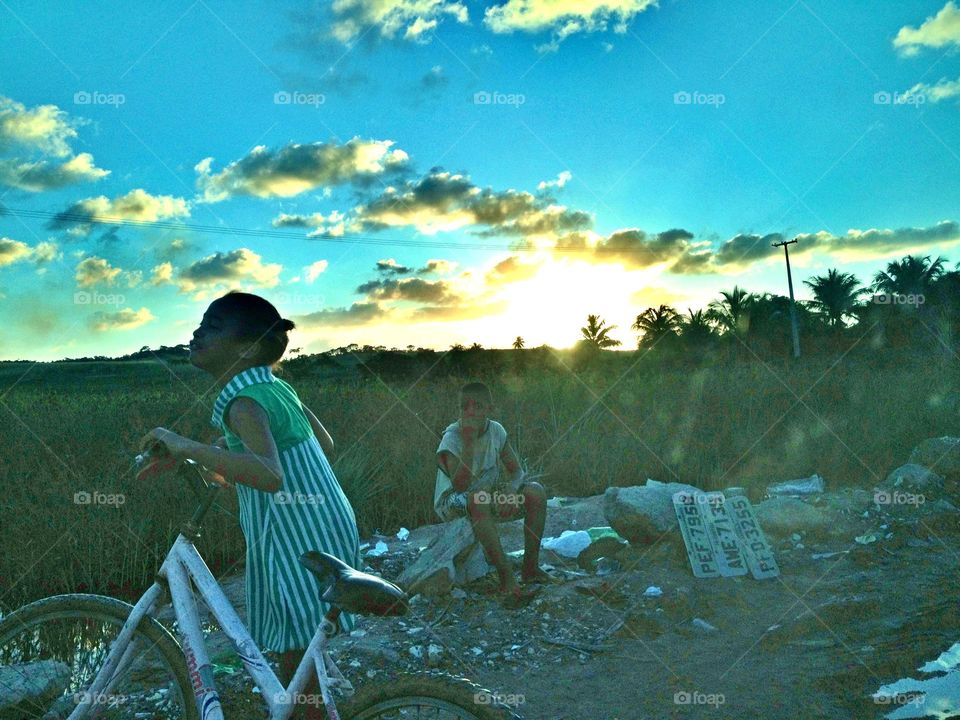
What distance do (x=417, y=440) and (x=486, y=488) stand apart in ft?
12.3

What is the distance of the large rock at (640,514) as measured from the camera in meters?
6.73

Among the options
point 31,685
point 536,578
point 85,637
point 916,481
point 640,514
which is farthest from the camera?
point 916,481

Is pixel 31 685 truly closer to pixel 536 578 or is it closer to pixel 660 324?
pixel 536 578

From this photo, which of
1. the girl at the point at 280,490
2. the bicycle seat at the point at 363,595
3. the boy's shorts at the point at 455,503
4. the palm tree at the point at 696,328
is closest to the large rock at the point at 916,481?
the boy's shorts at the point at 455,503

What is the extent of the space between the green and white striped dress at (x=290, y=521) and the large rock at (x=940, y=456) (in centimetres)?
864

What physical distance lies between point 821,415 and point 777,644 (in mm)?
7791

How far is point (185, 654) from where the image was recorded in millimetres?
2625

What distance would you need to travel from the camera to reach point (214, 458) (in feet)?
7.94

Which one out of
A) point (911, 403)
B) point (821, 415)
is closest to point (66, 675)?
point (821, 415)

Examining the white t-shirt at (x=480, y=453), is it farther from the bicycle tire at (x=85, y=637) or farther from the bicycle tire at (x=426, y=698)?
the bicycle tire at (x=426, y=698)

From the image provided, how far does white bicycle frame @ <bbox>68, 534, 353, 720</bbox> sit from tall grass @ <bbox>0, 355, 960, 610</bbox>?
3763 millimetres

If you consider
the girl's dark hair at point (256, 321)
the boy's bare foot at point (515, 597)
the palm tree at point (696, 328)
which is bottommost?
the boy's bare foot at point (515, 597)

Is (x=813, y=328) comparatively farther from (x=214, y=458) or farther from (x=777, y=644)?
(x=214, y=458)

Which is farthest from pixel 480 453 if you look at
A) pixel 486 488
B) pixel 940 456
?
pixel 940 456
